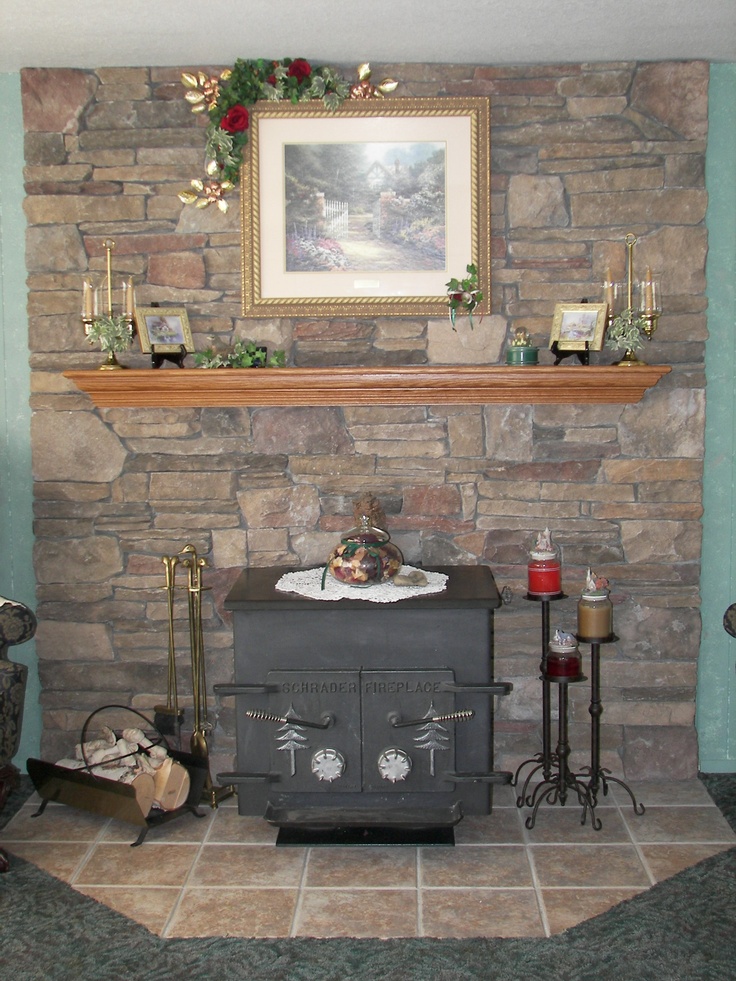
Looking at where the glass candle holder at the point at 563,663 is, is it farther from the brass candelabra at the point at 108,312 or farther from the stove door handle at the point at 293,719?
the brass candelabra at the point at 108,312

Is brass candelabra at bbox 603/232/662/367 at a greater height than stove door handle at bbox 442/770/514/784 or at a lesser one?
greater

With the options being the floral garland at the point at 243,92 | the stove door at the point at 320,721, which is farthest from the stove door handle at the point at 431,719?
the floral garland at the point at 243,92

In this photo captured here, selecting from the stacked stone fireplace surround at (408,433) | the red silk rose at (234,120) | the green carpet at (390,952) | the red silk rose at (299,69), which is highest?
the red silk rose at (299,69)

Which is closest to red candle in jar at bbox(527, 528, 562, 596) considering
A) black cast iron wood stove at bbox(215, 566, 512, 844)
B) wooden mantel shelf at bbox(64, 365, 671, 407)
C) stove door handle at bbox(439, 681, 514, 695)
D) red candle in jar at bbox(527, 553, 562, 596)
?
red candle in jar at bbox(527, 553, 562, 596)

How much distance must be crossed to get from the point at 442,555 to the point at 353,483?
1.29 feet

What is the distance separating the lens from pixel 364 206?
3.23 metres

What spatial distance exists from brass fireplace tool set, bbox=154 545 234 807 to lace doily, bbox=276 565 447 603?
0.31 m

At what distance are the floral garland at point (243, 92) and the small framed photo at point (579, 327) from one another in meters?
0.93

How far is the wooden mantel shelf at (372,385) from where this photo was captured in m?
3.08

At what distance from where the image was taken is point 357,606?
291cm

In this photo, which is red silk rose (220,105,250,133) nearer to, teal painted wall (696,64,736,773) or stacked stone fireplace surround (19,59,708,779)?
stacked stone fireplace surround (19,59,708,779)

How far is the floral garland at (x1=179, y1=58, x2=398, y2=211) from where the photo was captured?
3129 millimetres

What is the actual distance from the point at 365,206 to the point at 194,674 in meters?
1.66

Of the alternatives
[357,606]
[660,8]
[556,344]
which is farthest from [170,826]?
[660,8]
